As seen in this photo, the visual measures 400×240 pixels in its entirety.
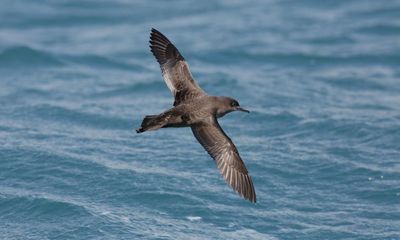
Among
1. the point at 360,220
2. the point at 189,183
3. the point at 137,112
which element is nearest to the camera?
the point at 360,220

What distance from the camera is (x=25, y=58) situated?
54.3 feet

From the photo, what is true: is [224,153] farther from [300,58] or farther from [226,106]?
[300,58]

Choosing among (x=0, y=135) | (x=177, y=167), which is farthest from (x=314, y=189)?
(x=0, y=135)

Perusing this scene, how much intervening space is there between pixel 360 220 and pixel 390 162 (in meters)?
2.08

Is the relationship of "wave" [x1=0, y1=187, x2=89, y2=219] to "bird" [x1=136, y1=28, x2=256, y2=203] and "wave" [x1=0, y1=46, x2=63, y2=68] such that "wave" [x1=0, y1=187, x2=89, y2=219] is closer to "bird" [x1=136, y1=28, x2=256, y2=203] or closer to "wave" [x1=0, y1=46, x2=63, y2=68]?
"bird" [x1=136, y1=28, x2=256, y2=203]

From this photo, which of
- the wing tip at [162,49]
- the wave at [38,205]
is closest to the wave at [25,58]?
the wave at [38,205]

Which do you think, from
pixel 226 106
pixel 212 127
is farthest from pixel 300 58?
pixel 212 127

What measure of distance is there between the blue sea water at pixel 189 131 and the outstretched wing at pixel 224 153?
1.07m

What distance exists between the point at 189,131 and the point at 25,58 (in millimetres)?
4514

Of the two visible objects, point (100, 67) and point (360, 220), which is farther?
point (100, 67)

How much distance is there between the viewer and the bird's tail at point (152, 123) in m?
8.98

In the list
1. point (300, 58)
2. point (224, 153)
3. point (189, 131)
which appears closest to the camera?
point (224, 153)

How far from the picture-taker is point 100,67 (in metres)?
16.7

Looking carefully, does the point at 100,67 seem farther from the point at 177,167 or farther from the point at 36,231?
the point at 36,231
